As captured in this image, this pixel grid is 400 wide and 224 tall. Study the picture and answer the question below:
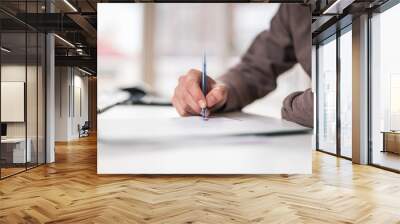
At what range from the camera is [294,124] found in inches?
243

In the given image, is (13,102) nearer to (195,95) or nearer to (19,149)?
(19,149)

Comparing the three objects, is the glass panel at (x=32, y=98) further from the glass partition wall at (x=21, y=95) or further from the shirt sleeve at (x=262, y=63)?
the shirt sleeve at (x=262, y=63)

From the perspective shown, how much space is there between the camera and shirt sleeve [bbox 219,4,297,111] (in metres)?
6.20

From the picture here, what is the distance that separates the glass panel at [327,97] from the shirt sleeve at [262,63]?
3.97 m

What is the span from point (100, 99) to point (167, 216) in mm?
2895

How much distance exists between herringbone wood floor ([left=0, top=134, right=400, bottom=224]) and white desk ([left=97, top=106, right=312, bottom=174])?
167 millimetres

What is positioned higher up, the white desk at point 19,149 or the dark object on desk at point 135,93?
the dark object on desk at point 135,93

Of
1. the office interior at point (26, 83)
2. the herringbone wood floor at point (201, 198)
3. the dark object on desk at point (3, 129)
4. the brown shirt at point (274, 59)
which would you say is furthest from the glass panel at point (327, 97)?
the dark object on desk at point (3, 129)

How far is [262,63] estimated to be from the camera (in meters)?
6.22

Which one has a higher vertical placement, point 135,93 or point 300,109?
point 135,93

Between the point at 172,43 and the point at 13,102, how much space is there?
2835 mm

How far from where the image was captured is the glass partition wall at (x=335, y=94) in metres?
8.78

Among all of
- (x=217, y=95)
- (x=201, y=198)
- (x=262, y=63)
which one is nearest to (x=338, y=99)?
(x=262, y=63)

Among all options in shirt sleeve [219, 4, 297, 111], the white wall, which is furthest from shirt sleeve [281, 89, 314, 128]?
the white wall
